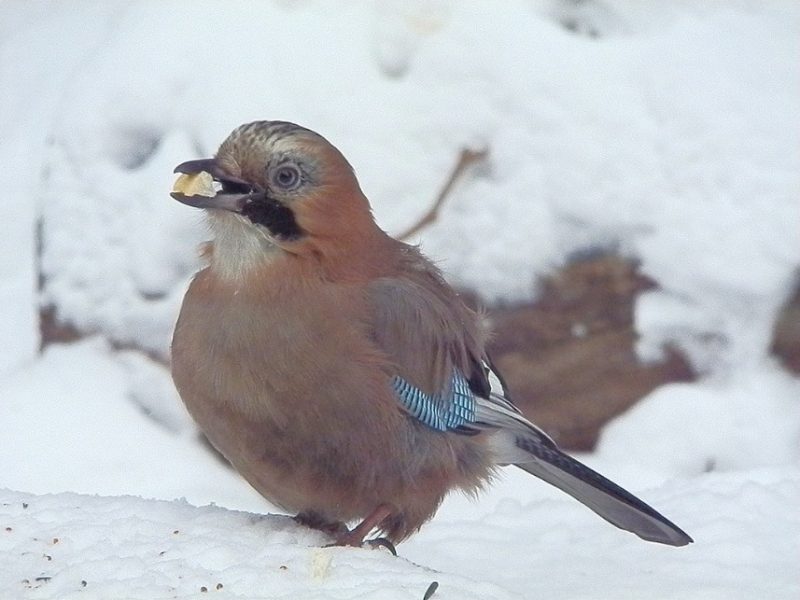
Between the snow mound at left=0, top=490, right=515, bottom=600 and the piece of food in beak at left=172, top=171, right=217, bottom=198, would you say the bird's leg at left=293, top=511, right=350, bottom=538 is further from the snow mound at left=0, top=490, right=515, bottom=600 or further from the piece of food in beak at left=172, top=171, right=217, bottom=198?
the piece of food in beak at left=172, top=171, right=217, bottom=198

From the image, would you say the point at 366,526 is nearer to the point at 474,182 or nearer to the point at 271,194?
the point at 271,194

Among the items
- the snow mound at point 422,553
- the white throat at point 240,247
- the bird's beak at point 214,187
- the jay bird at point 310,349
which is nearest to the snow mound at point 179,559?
the snow mound at point 422,553

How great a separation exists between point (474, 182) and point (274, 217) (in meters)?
1.97

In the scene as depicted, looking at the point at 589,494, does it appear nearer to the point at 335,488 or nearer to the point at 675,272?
the point at 335,488

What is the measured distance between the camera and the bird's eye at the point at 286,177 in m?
2.44

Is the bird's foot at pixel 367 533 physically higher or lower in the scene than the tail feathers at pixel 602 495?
lower

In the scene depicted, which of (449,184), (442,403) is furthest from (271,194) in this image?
(449,184)

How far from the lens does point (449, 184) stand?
4.36 m

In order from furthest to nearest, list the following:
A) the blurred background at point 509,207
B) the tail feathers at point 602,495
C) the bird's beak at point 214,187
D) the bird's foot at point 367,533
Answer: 1. the blurred background at point 509,207
2. the tail feathers at point 602,495
3. the bird's foot at point 367,533
4. the bird's beak at point 214,187

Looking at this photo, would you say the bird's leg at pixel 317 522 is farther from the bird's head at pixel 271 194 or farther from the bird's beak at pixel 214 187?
the bird's beak at pixel 214 187

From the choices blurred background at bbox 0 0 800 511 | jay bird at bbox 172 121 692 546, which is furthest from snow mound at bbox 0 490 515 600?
blurred background at bbox 0 0 800 511

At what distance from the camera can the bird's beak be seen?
2387mm

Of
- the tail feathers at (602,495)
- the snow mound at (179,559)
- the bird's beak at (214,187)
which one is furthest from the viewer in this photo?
the tail feathers at (602,495)

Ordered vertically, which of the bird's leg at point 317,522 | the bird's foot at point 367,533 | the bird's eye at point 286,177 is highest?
the bird's eye at point 286,177
